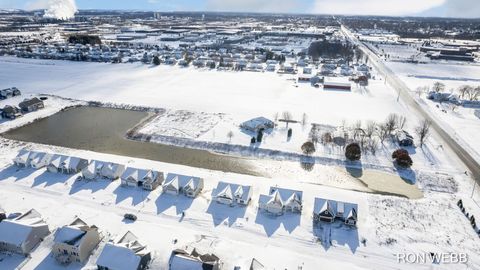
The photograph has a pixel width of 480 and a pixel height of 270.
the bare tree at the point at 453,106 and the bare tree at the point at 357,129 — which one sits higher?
the bare tree at the point at 453,106

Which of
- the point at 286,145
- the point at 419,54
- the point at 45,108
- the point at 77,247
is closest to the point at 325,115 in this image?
the point at 286,145

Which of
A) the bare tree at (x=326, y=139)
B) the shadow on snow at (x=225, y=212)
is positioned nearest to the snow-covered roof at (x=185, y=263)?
the shadow on snow at (x=225, y=212)

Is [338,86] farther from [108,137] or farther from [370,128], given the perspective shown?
[108,137]

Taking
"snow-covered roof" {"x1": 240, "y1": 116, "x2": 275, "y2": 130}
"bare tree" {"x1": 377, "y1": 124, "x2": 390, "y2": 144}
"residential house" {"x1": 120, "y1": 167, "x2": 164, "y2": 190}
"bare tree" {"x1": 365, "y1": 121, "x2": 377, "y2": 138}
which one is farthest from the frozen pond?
"bare tree" {"x1": 377, "y1": 124, "x2": 390, "y2": 144}

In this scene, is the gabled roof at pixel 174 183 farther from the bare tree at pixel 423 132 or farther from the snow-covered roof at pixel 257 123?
the bare tree at pixel 423 132

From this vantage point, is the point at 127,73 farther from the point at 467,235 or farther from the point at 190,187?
the point at 467,235

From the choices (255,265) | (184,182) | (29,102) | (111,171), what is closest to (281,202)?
(255,265)

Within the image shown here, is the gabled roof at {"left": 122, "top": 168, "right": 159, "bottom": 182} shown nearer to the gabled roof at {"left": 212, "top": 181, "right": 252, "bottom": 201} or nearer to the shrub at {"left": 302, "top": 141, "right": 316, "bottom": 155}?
the gabled roof at {"left": 212, "top": 181, "right": 252, "bottom": 201}
